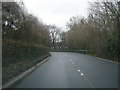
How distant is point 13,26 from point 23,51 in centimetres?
269

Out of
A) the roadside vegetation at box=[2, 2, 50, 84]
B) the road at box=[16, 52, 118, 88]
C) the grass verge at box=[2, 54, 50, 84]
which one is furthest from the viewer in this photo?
the roadside vegetation at box=[2, 2, 50, 84]

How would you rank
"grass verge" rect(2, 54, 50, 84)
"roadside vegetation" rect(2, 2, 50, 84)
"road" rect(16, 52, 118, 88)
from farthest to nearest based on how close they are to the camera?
"roadside vegetation" rect(2, 2, 50, 84) < "grass verge" rect(2, 54, 50, 84) < "road" rect(16, 52, 118, 88)

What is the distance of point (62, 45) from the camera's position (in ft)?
396

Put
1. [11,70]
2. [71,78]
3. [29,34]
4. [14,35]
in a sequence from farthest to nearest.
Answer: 1. [29,34]
2. [14,35]
3. [11,70]
4. [71,78]

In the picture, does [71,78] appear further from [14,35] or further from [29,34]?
[29,34]

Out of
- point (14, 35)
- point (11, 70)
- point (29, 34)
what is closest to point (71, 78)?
point (11, 70)

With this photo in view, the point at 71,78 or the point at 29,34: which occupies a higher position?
the point at 29,34

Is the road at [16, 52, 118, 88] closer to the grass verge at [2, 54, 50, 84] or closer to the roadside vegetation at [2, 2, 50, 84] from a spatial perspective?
the grass verge at [2, 54, 50, 84]

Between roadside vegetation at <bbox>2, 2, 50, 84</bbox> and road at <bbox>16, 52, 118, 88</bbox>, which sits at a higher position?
roadside vegetation at <bbox>2, 2, 50, 84</bbox>

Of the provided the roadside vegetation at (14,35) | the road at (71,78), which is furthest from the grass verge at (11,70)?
the road at (71,78)

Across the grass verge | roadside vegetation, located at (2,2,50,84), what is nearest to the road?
the grass verge

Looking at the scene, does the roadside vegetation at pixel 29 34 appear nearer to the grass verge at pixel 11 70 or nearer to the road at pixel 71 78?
the grass verge at pixel 11 70

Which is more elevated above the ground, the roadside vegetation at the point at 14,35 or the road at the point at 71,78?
the roadside vegetation at the point at 14,35

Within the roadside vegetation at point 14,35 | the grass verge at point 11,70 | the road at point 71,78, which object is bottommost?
the road at point 71,78
